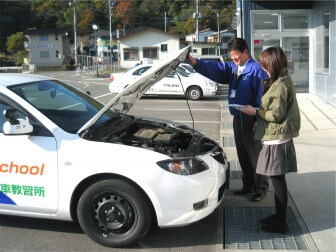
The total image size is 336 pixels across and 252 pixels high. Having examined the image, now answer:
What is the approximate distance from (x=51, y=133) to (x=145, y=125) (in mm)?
1292

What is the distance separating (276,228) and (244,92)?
1.52 metres

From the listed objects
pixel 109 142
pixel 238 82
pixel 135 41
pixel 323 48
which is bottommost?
pixel 109 142

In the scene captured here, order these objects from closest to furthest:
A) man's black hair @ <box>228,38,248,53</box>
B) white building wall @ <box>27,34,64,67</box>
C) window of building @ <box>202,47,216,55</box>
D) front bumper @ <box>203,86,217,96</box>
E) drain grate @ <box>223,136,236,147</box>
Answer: man's black hair @ <box>228,38,248,53</box>
drain grate @ <box>223,136,236,147</box>
front bumper @ <box>203,86,217,96</box>
window of building @ <box>202,47,216,55</box>
white building wall @ <box>27,34,64,67</box>

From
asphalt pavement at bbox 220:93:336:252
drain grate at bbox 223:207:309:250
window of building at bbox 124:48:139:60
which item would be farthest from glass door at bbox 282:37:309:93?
window of building at bbox 124:48:139:60

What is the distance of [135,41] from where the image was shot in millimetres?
58844

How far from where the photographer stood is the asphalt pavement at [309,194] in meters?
4.05

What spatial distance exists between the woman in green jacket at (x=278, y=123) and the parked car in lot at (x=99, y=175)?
50 cm

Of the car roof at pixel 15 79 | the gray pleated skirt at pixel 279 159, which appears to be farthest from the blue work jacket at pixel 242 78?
the car roof at pixel 15 79

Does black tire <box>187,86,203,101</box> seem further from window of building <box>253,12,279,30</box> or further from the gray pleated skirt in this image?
the gray pleated skirt

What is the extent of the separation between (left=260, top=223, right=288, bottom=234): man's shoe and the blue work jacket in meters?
1.33

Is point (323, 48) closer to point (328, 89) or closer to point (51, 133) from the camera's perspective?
point (328, 89)

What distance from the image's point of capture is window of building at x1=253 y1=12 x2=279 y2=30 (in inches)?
584

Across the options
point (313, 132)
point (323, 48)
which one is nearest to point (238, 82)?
point (313, 132)

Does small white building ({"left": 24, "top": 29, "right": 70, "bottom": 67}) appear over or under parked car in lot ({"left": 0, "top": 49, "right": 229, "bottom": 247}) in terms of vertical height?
over
